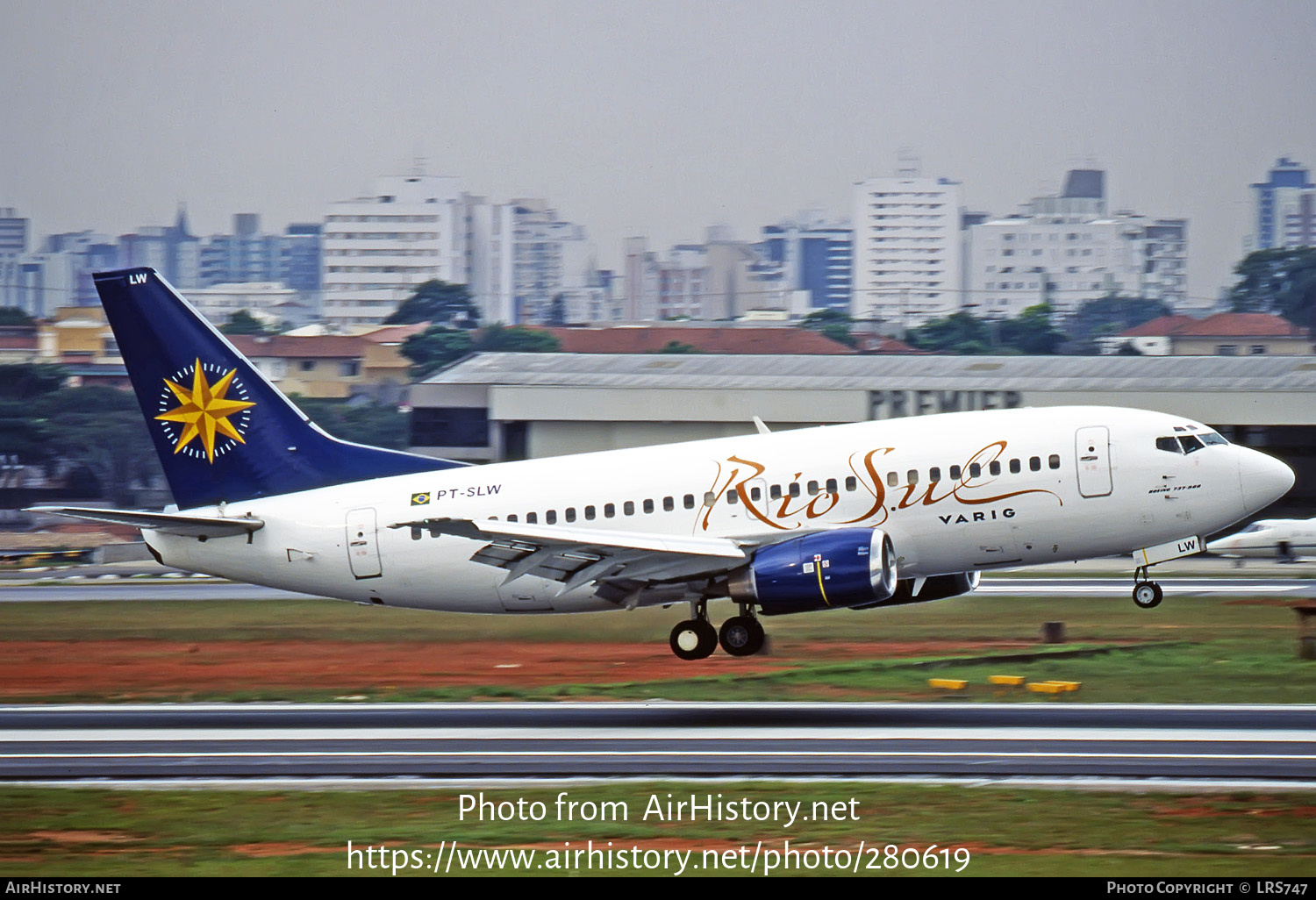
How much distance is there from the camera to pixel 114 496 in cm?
11675

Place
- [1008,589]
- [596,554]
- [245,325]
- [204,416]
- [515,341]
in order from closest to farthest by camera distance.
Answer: [596,554]
[204,416]
[1008,589]
[515,341]
[245,325]

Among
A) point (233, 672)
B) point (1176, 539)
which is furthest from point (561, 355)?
point (1176, 539)

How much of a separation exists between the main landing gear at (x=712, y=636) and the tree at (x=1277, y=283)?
545 feet

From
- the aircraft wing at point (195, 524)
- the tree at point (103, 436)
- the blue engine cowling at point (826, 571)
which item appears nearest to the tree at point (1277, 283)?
the tree at point (103, 436)

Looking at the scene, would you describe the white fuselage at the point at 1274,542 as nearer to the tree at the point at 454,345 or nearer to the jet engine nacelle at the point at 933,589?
the jet engine nacelle at the point at 933,589

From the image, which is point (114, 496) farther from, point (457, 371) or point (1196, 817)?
point (1196, 817)

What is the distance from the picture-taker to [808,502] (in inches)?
1287

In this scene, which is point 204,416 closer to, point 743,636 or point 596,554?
point 596,554

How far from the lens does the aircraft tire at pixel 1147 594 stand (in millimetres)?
32094

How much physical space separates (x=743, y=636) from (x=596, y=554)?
3.87m

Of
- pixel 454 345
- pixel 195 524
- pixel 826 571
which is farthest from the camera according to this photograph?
pixel 454 345

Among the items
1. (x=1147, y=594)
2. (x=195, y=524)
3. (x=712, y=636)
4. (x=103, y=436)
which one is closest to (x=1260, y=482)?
(x=1147, y=594)

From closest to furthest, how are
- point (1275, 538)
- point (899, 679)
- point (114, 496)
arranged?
point (899, 679), point (1275, 538), point (114, 496)

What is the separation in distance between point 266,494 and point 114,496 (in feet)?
286
